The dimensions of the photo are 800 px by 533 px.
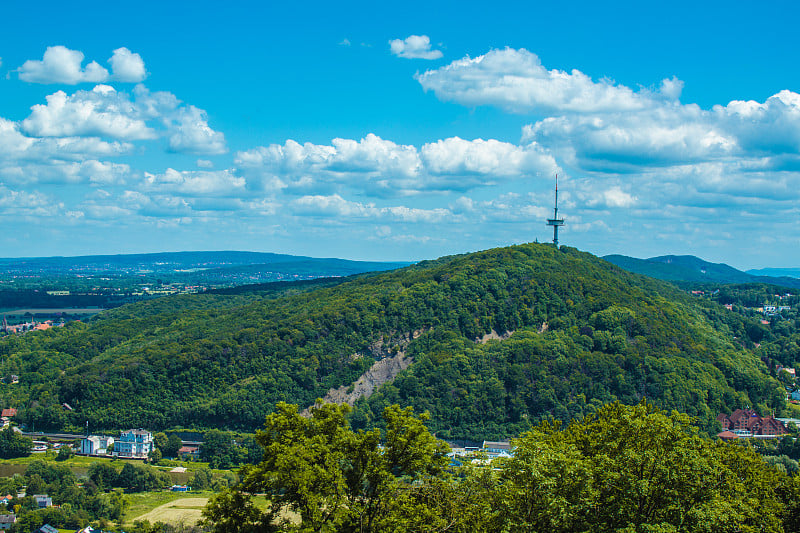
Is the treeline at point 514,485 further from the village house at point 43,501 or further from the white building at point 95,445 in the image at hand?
the white building at point 95,445

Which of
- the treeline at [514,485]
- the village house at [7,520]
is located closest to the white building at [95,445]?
the village house at [7,520]

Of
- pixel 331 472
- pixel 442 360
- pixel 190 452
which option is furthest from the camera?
pixel 442 360

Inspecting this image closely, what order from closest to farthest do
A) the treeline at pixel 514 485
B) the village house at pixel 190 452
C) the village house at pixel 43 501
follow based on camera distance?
1. the treeline at pixel 514 485
2. the village house at pixel 43 501
3. the village house at pixel 190 452

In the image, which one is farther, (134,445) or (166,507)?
(134,445)

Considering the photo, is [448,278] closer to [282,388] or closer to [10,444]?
[282,388]

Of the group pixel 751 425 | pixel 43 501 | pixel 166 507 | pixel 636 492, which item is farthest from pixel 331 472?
pixel 751 425

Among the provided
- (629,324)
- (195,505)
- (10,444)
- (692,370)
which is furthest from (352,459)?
(629,324)

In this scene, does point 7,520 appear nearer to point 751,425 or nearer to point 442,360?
point 442,360
